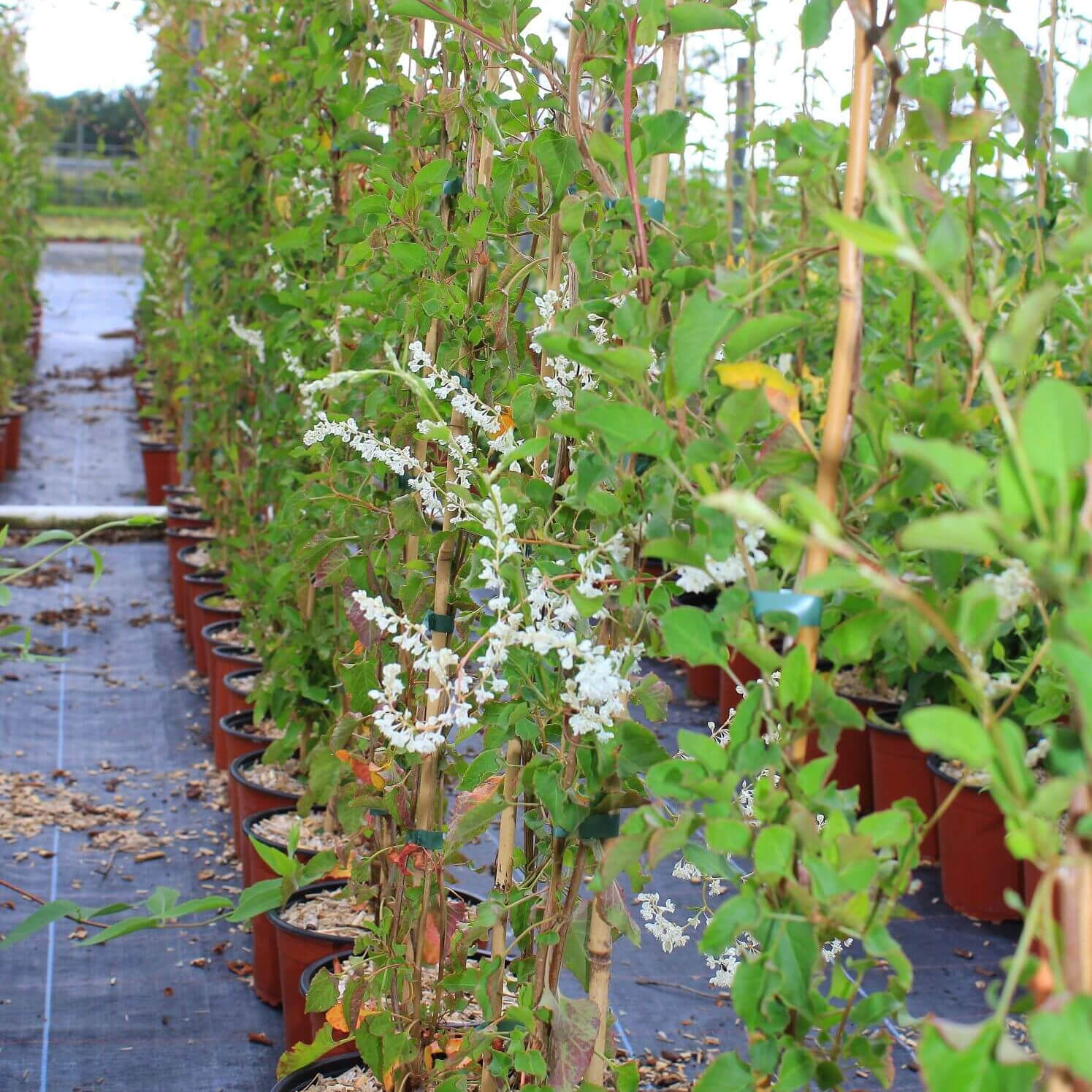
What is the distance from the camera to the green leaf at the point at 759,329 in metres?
0.78

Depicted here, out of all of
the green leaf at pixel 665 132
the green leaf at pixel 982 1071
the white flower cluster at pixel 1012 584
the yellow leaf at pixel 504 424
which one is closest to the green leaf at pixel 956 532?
the white flower cluster at pixel 1012 584

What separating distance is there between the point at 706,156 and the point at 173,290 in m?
2.62

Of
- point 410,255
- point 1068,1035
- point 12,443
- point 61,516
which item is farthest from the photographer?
point 12,443

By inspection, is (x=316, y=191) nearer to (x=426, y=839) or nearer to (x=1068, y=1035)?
(x=426, y=839)

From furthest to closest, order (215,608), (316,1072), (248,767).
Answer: (215,608) < (248,767) < (316,1072)

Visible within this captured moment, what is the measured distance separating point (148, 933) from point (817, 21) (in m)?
2.34

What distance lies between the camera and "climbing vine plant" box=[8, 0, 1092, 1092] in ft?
1.92

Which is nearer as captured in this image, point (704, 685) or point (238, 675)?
point (238, 675)

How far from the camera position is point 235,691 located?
328cm

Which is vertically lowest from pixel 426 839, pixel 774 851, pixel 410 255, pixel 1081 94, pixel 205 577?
A: pixel 205 577

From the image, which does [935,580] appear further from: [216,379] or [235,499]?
[216,379]

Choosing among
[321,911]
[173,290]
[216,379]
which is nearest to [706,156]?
[216,379]

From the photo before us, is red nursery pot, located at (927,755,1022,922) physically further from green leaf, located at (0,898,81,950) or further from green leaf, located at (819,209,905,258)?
green leaf, located at (819,209,905,258)

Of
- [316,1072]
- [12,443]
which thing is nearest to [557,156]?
[316,1072]
